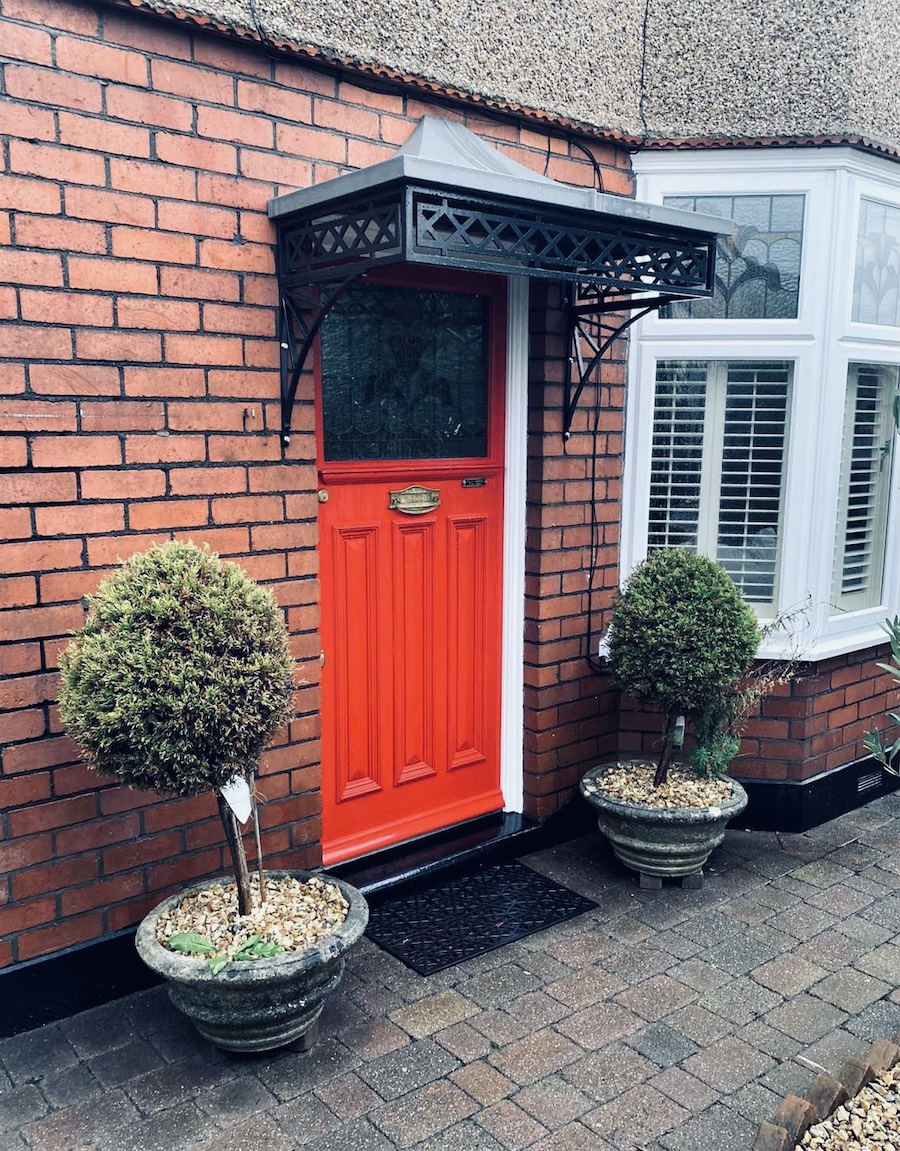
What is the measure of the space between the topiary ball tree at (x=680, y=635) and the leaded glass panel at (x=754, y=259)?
1.31 meters

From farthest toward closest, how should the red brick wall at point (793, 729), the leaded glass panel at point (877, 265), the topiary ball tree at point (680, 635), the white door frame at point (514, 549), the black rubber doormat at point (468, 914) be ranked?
the red brick wall at point (793, 729) < the leaded glass panel at point (877, 265) < the white door frame at point (514, 549) < the topiary ball tree at point (680, 635) < the black rubber doormat at point (468, 914)

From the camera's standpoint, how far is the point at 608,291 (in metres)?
4.18

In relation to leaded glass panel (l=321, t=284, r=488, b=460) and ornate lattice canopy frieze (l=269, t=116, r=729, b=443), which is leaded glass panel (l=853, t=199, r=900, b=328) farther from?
leaded glass panel (l=321, t=284, r=488, b=460)

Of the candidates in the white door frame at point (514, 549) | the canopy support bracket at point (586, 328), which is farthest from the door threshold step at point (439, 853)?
the canopy support bracket at point (586, 328)

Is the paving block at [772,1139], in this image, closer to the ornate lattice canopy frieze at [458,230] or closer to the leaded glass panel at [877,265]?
the ornate lattice canopy frieze at [458,230]

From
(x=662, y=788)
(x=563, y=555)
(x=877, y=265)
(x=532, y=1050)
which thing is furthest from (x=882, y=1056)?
(x=877, y=265)

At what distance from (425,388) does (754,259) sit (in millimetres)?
1767

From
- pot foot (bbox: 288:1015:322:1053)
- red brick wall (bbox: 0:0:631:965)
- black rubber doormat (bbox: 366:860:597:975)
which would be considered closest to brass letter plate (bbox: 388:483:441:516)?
red brick wall (bbox: 0:0:631:965)

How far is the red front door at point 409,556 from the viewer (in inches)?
149

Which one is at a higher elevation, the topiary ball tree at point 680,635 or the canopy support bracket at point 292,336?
the canopy support bracket at point 292,336

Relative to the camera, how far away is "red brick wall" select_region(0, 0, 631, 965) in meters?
2.79

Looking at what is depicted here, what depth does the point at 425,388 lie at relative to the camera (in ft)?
13.1

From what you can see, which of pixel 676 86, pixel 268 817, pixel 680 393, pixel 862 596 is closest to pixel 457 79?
pixel 676 86

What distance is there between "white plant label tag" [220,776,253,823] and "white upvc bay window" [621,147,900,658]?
2519 mm
